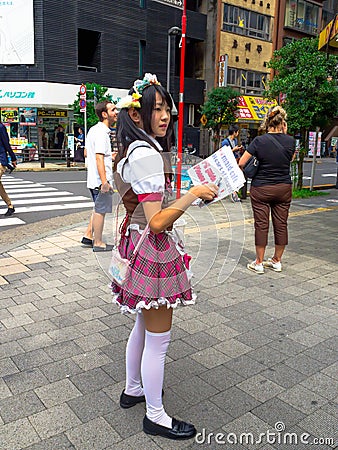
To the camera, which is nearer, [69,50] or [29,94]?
[29,94]

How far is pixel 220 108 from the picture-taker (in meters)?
23.1

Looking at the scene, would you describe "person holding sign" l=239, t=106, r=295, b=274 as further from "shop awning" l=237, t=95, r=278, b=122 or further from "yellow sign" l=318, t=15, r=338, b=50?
"shop awning" l=237, t=95, r=278, b=122

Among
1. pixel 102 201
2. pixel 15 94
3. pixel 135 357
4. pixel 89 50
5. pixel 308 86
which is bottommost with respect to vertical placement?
pixel 135 357

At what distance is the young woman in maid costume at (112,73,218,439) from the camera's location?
2.05 meters

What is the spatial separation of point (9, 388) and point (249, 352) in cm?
168

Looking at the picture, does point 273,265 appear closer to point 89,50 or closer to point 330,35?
point 330,35

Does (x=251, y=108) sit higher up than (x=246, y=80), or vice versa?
(x=246, y=80)

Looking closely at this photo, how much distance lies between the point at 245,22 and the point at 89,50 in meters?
12.4

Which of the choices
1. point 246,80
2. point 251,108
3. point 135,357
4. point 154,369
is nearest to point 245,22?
point 246,80

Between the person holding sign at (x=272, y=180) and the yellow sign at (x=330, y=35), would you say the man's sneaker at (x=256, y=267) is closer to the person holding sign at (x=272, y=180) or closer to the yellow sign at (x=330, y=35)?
the person holding sign at (x=272, y=180)

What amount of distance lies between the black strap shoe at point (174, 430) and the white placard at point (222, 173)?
122 centimetres

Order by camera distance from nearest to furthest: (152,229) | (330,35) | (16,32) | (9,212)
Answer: (152,229), (330,35), (9,212), (16,32)

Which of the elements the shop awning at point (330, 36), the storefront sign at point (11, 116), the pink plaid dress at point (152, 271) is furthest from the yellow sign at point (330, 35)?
the storefront sign at point (11, 116)

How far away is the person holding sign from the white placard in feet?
9.63
